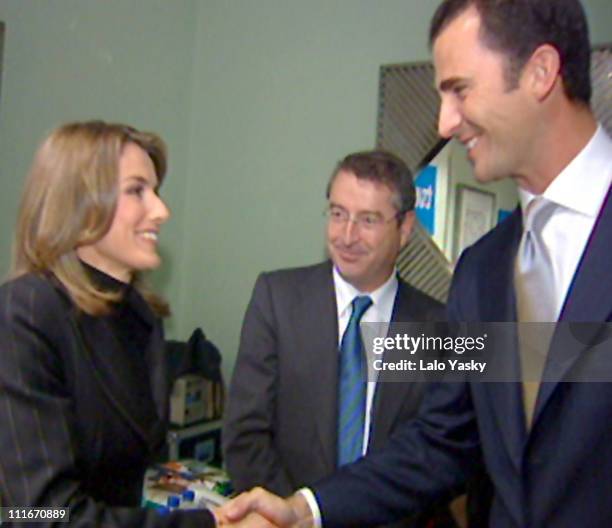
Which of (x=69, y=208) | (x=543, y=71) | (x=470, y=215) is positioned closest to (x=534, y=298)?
(x=543, y=71)

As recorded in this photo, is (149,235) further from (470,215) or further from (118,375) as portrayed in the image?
(470,215)

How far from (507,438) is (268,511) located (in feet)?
1.79

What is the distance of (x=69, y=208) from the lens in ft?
4.20

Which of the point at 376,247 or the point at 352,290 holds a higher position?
the point at 376,247

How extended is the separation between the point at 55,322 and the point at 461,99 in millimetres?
835

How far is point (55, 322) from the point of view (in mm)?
1157

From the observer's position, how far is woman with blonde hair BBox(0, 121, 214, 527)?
1.07 metres

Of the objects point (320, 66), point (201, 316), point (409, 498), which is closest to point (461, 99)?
point (409, 498)

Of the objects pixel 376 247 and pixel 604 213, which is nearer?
pixel 604 213

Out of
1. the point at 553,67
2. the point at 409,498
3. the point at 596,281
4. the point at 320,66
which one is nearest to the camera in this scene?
the point at 596,281

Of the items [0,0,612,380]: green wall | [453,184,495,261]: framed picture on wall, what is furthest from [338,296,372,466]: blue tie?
[0,0,612,380]: green wall

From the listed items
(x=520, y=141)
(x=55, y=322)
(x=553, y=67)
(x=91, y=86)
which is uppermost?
(x=91, y=86)

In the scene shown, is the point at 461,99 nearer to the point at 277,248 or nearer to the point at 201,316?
the point at 277,248

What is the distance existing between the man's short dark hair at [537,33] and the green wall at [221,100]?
1497 mm
